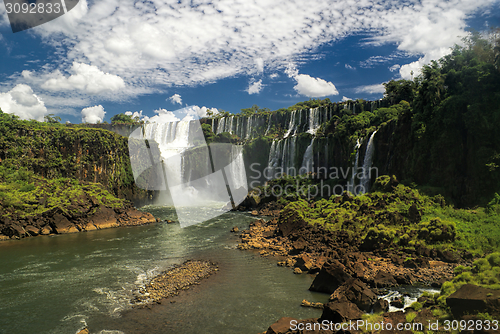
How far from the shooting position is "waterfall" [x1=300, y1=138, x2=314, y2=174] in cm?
4356

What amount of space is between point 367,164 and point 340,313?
26.2m

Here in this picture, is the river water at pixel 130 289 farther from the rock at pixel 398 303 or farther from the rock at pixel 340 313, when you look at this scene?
the rock at pixel 398 303

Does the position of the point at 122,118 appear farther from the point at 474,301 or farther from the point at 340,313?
the point at 474,301

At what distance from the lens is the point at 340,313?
8109 mm

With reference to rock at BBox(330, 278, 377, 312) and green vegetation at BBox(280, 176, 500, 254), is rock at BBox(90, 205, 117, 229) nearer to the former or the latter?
green vegetation at BBox(280, 176, 500, 254)

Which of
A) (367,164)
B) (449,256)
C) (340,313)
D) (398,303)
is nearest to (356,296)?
(398,303)

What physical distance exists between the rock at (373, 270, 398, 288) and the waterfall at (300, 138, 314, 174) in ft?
104

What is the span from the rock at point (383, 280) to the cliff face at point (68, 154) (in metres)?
37.9

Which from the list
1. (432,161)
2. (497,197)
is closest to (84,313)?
(497,197)

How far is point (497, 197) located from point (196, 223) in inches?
1005

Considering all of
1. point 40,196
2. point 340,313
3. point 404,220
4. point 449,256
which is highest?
point 40,196

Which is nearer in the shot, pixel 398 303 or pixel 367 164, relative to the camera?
pixel 398 303

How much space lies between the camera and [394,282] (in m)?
12.0

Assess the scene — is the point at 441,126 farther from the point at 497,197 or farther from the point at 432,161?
the point at 497,197
